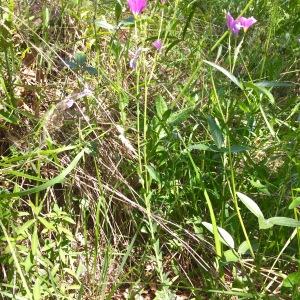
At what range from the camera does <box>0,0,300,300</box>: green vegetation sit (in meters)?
1.44

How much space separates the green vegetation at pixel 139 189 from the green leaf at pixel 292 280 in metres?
0.02

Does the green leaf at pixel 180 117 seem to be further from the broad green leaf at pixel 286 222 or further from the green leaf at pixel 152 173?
the broad green leaf at pixel 286 222

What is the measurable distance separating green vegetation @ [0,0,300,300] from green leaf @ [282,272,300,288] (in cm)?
2

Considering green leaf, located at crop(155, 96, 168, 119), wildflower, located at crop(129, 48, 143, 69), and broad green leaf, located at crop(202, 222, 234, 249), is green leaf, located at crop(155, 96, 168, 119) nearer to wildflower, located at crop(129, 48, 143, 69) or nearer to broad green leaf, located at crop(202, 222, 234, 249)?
wildflower, located at crop(129, 48, 143, 69)

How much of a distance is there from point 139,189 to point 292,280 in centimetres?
65

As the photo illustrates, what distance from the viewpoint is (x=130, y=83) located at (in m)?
2.15

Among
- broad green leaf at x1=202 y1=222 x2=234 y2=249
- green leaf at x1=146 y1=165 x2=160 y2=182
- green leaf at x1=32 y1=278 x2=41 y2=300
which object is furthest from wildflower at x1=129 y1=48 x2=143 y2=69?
green leaf at x1=32 y1=278 x2=41 y2=300

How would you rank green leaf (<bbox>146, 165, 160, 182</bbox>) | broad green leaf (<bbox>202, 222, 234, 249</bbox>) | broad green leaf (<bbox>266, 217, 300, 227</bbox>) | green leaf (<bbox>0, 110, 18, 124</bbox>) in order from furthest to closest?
green leaf (<bbox>0, 110, 18, 124</bbox>)
green leaf (<bbox>146, 165, 160, 182</bbox>)
broad green leaf (<bbox>202, 222, 234, 249</bbox>)
broad green leaf (<bbox>266, 217, 300, 227</bbox>)

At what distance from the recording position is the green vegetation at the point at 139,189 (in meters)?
1.44

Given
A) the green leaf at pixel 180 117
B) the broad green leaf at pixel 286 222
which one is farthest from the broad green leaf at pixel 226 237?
the green leaf at pixel 180 117

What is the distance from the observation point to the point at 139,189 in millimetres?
1778

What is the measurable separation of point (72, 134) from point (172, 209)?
1.39 ft

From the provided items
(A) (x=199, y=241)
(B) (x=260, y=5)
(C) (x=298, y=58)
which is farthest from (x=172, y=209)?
(B) (x=260, y=5)

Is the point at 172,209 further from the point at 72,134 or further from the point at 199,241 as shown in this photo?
the point at 72,134
